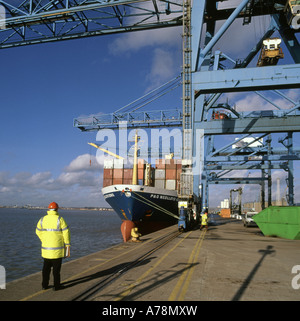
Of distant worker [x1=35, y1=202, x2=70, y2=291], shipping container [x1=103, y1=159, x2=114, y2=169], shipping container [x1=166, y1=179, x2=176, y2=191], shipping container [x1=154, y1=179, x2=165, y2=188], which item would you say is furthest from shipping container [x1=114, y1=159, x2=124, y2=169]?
distant worker [x1=35, y1=202, x2=70, y2=291]

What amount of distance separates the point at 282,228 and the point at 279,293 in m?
11.9

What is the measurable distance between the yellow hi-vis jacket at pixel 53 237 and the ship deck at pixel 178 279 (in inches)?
30.7

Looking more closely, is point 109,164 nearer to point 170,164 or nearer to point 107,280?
point 170,164

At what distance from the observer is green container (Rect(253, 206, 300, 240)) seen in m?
15.2

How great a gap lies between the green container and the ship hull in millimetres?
6282

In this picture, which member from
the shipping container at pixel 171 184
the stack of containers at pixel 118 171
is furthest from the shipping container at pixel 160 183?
the stack of containers at pixel 118 171

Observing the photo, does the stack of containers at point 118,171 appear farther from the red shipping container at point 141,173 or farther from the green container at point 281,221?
the green container at point 281,221

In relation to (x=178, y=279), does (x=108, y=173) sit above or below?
above

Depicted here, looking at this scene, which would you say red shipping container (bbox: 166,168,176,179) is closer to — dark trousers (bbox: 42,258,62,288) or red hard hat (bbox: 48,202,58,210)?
red hard hat (bbox: 48,202,58,210)

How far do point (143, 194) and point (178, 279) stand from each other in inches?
649

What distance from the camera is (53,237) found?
5848 millimetres

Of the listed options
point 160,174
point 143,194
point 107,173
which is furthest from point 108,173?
point 143,194

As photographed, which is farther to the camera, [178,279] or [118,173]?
[118,173]

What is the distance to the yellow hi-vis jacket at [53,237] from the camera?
230 inches
